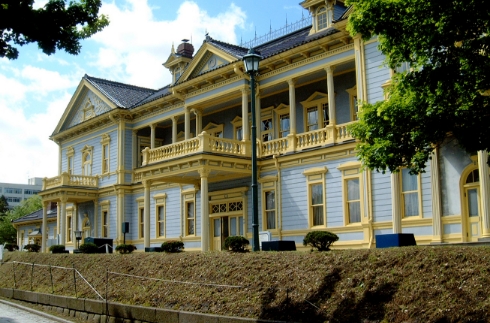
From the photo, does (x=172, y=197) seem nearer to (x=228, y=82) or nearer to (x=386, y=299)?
(x=228, y=82)

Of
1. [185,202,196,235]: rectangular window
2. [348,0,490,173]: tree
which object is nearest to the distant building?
[185,202,196,235]: rectangular window

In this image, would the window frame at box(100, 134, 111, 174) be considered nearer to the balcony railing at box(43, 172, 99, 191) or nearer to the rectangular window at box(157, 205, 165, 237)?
the balcony railing at box(43, 172, 99, 191)

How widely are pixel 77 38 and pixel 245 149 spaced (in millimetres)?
13984

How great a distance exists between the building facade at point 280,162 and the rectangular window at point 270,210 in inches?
2.5

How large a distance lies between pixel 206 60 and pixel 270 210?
28.2 feet

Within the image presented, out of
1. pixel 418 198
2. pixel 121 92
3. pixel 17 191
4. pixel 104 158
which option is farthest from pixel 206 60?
pixel 17 191

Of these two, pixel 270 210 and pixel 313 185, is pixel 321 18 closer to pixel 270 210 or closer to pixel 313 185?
pixel 313 185

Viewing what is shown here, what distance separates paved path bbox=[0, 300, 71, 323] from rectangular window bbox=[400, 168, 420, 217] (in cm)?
1255

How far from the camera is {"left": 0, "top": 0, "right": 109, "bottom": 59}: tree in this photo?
42.4 ft

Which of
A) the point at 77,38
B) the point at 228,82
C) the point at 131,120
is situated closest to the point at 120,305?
the point at 77,38

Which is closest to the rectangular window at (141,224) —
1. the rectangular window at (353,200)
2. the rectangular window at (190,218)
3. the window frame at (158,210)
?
the window frame at (158,210)

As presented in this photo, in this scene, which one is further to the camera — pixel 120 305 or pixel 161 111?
pixel 161 111

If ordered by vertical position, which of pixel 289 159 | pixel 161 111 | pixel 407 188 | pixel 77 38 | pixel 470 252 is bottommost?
pixel 470 252

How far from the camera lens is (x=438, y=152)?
2052cm
